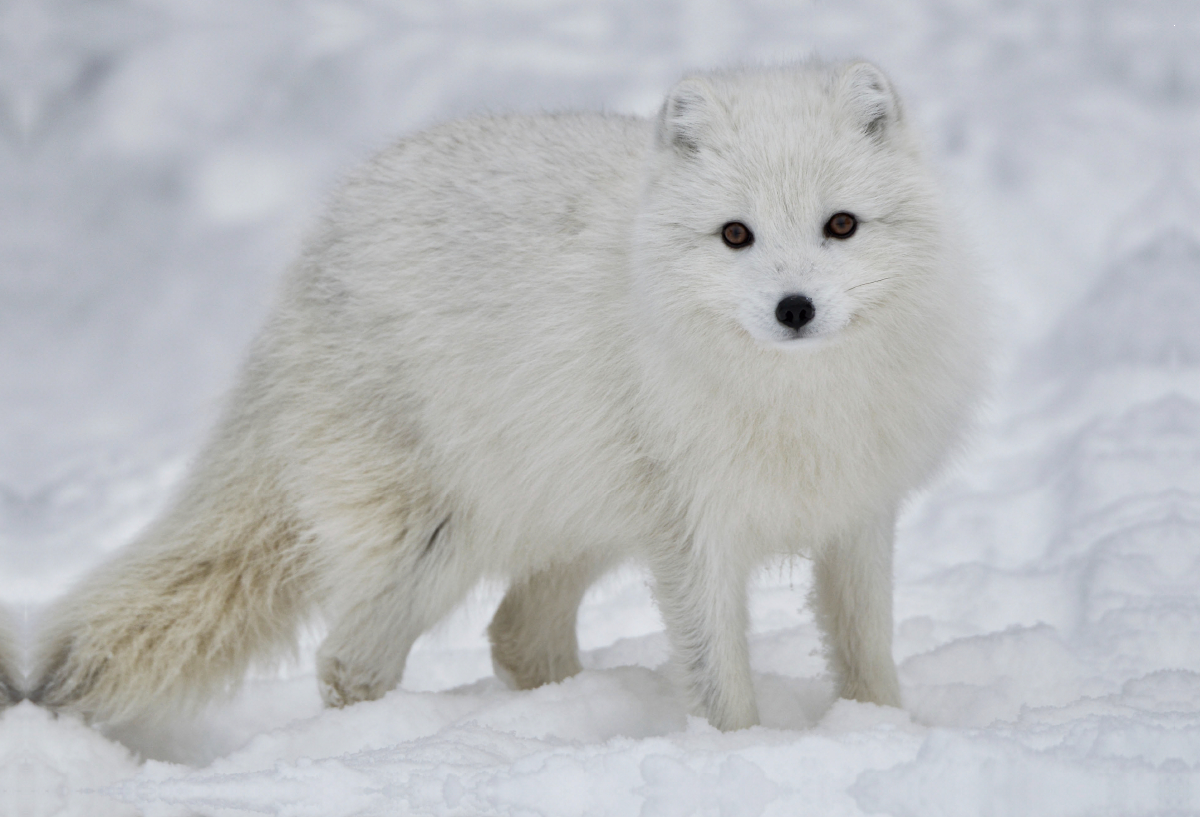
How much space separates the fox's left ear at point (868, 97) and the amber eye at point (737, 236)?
44cm

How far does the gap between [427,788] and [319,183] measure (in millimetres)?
2367

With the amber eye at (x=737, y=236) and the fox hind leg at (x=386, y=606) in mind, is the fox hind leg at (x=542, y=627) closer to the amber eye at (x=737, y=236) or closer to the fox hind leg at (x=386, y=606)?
the fox hind leg at (x=386, y=606)

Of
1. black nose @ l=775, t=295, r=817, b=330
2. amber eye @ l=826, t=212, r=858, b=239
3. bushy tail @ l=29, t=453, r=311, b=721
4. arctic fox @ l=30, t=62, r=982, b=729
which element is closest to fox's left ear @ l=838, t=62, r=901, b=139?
arctic fox @ l=30, t=62, r=982, b=729

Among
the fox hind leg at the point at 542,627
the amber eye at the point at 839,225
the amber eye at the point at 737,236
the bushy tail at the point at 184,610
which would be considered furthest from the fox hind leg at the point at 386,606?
the amber eye at the point at 839,225

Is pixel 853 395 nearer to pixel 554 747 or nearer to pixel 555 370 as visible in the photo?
pixel 555 370

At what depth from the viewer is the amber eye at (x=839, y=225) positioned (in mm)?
3043

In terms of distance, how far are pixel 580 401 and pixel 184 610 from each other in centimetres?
140

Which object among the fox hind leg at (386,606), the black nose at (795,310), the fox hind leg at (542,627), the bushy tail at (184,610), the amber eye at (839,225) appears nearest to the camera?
the black nose at (795,310)

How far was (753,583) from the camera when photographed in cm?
394

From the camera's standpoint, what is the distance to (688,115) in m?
3.23

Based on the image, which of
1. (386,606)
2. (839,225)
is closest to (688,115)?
(839,225)

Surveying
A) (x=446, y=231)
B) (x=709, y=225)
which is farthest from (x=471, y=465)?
(x=709, y=225)

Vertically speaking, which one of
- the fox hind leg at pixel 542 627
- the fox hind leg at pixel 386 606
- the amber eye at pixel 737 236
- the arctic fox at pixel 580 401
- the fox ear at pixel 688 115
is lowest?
the fox hind leg at pixel 542 627

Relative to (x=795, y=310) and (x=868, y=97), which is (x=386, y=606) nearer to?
(x=795, y=310)
